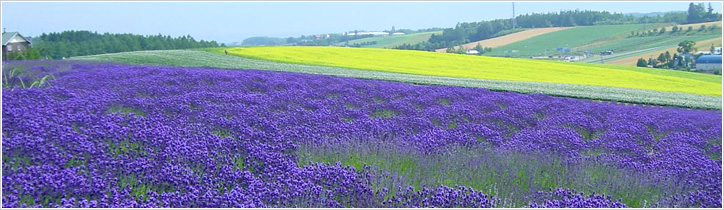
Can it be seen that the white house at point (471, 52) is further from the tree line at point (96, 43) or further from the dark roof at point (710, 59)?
the tree line at point (96, 43)

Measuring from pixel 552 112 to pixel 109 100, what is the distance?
6.84 m

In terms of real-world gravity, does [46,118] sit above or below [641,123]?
above

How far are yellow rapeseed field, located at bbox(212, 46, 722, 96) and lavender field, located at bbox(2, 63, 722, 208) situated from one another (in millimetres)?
15228

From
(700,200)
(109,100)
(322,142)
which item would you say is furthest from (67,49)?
(700,200)

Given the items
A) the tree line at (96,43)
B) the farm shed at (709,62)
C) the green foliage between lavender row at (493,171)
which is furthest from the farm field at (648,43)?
the green foliage between lavender row at (493,171)

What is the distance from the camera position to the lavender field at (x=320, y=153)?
4684 mm

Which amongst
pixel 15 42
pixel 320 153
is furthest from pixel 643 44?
pixel 320 153

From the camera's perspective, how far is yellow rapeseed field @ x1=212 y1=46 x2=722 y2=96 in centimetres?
2402

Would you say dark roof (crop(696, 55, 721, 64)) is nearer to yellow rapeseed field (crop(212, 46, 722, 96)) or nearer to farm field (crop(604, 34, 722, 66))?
yellow rapeseed field (crop(212, 46, 722, 96))

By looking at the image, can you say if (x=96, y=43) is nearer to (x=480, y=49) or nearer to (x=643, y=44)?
(x=480, y=49)

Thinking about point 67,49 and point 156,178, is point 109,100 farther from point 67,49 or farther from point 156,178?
point 67,49

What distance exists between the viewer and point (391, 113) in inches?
350

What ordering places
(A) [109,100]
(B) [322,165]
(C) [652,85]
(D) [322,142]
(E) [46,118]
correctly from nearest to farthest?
(B) [322,165], (E) [46,118], (D) [322,142], (A) [109,100], (C) [652,85]

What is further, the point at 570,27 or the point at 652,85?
the point at 570,27
